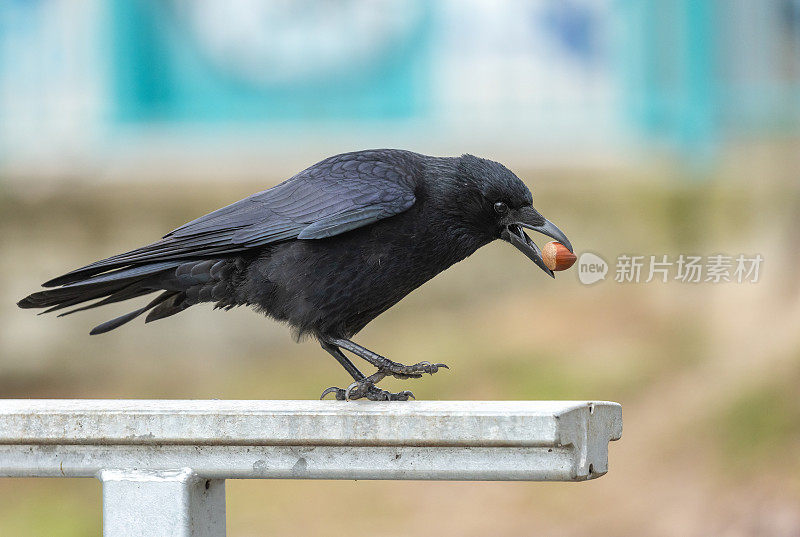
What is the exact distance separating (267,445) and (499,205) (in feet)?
4.24

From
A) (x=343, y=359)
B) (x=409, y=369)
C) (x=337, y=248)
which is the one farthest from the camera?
(x=343, y=359)

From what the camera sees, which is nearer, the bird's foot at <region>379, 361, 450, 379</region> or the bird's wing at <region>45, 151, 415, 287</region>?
the bird's foot at <region>379, 361, 450, 379</region>

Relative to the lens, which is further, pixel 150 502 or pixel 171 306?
pixel 171 306

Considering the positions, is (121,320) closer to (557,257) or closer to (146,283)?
(146,283)

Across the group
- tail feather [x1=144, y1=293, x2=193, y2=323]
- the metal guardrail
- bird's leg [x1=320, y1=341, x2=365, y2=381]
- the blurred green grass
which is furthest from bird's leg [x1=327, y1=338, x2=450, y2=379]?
the blurred green grass

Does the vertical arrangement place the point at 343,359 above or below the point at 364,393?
above

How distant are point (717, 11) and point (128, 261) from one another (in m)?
5.87

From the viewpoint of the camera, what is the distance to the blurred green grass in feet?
24.5

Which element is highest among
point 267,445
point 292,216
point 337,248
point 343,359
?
point 292,216

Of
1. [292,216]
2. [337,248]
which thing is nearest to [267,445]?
[337,248]

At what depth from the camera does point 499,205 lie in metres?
4.06

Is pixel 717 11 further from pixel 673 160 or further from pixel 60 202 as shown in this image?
pixel 60 202

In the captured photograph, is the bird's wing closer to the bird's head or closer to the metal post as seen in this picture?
the bird's head

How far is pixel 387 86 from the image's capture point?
8453mm
